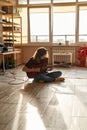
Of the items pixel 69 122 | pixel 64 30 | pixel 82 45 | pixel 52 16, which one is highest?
pixel 52 16

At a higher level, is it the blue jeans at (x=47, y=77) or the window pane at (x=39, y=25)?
the window pane at (x=39, y=25)

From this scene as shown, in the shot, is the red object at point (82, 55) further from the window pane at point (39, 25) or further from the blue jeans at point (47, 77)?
the blue jeans at point (47, 77)

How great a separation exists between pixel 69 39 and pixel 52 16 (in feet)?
3.35

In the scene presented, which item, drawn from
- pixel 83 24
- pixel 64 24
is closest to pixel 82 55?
pixel 83 24

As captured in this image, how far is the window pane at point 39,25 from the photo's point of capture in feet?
26.6

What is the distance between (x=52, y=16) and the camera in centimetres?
803

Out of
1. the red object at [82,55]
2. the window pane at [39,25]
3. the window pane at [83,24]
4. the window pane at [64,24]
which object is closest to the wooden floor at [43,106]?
the red object at [82,55]

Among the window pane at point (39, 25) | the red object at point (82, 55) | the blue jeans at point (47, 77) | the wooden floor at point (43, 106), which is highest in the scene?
the window pane at point (39, 25)

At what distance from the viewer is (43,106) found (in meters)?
2.96

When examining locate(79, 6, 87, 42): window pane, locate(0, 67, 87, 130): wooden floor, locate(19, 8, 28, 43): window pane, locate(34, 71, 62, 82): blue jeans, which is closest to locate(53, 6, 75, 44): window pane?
locate(79, 6, 87, 42): window pane

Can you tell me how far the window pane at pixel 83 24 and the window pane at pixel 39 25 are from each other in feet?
3.89

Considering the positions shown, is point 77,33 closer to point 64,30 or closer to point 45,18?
point 64,30

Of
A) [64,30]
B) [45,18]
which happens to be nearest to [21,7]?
[45,18]

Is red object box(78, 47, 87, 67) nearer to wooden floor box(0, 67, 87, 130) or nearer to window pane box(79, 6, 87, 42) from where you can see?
window pane box(79, 6, 87, 42)
